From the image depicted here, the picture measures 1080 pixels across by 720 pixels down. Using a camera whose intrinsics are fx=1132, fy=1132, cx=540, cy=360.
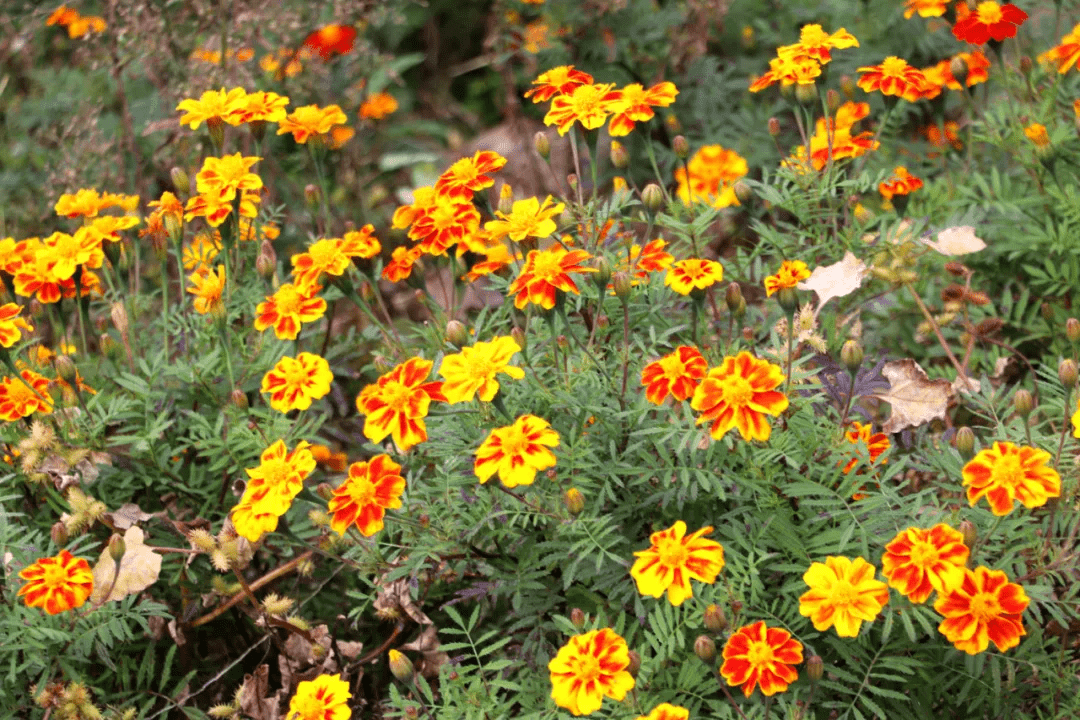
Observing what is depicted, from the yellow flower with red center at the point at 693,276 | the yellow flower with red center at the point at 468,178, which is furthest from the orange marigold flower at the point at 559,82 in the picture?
the yellow flower with red center at the point at 693,276

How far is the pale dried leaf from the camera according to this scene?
1909 mm

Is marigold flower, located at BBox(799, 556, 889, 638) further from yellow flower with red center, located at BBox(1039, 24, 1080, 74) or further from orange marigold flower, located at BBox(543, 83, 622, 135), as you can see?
yellow flower with red center, located at BBox(1039, 24, 1080, 74)

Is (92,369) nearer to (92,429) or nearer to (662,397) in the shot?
(92,429)

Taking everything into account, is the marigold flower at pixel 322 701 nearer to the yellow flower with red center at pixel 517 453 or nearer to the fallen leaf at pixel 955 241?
the yellow flower with red center at pixel 517 453

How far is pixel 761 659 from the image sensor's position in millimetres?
1434

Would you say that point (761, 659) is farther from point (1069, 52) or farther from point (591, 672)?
point (1069, 52)

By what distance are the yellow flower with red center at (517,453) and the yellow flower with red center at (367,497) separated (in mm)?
154

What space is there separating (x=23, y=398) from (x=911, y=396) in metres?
1.54

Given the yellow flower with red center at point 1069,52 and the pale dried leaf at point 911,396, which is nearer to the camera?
the pale dried leaf at point 911,396

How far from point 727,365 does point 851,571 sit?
0.31 m

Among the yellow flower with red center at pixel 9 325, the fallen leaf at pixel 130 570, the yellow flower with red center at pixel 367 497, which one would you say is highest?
the yellow flower with red center at pixel 9 325

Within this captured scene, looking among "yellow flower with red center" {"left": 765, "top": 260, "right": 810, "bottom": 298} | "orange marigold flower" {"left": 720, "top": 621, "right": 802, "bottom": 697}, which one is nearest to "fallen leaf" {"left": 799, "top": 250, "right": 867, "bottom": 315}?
"yellow flower with red center" {"left": 765, "top": 260, "right": 810, "bottom": 298}

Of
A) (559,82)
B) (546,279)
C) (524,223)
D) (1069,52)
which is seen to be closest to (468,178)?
(524,223)

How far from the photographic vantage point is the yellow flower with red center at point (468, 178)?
1855 millimetres
